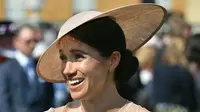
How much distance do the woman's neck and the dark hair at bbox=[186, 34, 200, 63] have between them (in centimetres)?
561

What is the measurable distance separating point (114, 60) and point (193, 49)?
19.0ft

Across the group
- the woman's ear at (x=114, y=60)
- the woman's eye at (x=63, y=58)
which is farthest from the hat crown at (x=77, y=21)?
the woman's ear at (x=114, y=60)

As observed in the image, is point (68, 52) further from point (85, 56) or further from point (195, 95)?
point (195, 95)

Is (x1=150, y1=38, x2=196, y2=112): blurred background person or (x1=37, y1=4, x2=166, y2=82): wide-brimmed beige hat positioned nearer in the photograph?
(x1=37, y1=4, x2=166, y2=82): wide-brimmed beige hat

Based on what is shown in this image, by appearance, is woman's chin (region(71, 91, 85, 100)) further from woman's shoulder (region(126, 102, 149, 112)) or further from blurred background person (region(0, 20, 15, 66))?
blurred background person (region(0, 20, 15, 66))

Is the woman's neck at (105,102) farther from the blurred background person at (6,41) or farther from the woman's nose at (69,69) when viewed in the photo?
the blurred background person at (6,41)

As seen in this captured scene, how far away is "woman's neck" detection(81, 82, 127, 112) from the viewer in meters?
3.83

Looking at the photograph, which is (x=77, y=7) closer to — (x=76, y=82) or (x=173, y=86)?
(x=173, y=86)

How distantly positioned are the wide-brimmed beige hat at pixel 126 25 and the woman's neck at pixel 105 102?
0.28 m

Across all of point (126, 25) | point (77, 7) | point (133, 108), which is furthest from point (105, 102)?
point (77, 7)

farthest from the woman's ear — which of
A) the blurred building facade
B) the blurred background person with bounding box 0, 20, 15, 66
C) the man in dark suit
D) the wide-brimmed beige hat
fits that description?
the blurred building facade

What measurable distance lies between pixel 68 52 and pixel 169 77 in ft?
18.8

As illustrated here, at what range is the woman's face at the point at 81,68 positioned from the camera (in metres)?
3.70

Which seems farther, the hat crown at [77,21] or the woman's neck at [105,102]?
the woman's neck at [105,102]
